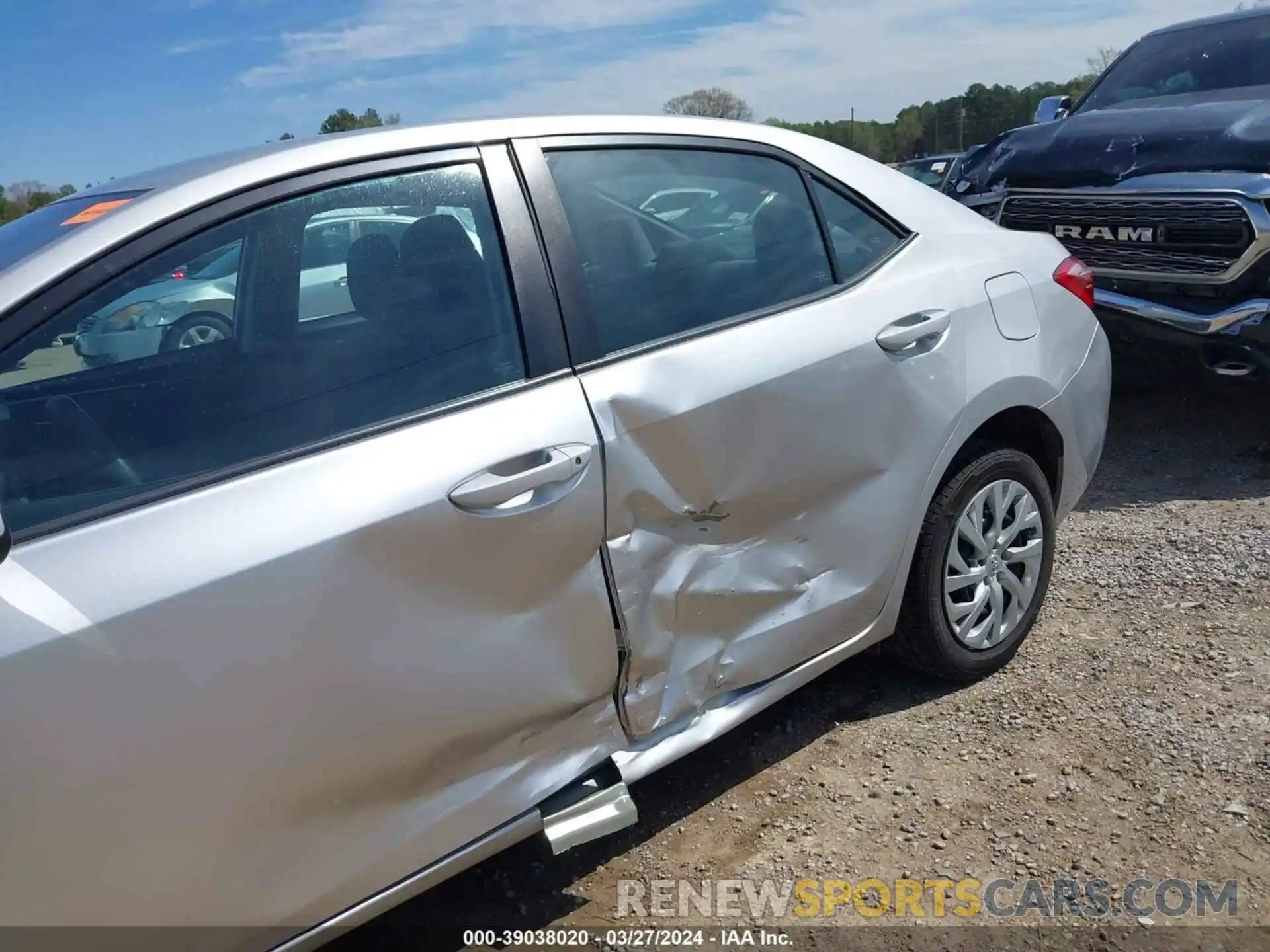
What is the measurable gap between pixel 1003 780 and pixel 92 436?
228 centimetres

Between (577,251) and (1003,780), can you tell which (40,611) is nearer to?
(577,251)

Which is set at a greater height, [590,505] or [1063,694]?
[590,505]

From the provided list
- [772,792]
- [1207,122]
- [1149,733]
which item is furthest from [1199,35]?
[772,792]

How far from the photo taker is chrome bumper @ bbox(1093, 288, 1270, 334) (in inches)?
178

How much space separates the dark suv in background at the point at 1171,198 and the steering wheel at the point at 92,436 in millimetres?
4517

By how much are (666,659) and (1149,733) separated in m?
1.48

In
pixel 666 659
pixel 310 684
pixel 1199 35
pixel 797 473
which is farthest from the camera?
pixel 1199 35

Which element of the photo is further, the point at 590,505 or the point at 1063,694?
the point at 1063,694

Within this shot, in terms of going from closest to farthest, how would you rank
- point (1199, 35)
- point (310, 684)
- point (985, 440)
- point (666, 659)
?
point (310, 684) < point (666, 659) < point (985, 440) < point (1199, 35)

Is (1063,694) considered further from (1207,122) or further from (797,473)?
(1207,122)

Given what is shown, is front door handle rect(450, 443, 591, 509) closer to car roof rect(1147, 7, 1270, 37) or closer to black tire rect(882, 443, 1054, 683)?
black tire rect(882, 443, 1054, 683)

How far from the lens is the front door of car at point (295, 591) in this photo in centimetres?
160

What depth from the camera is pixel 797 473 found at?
2512 millimetres

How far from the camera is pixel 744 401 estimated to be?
239 centimetres
